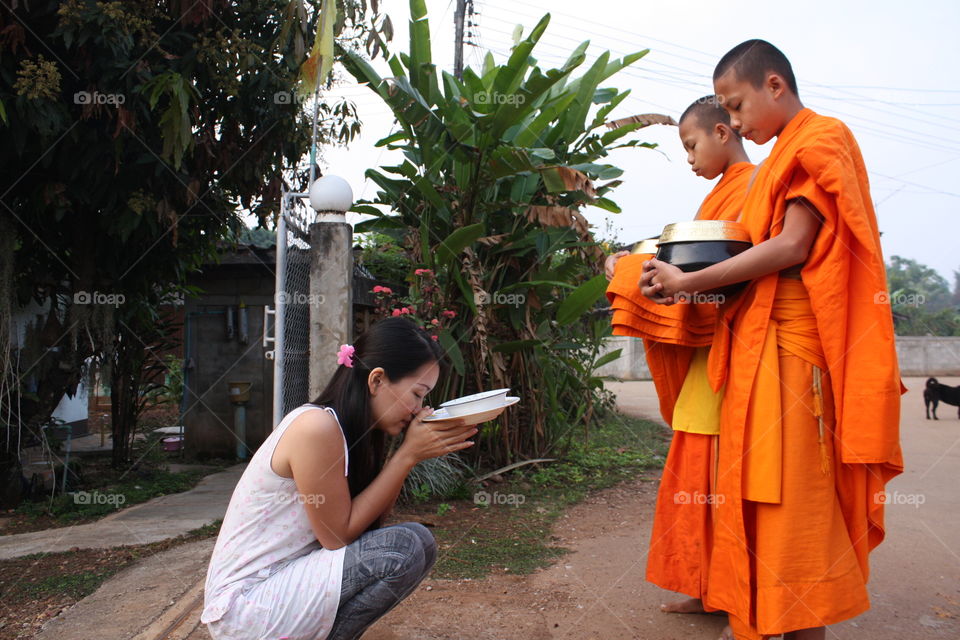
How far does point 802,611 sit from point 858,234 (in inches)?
44.0

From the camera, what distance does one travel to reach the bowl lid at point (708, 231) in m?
2.30

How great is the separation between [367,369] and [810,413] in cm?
135

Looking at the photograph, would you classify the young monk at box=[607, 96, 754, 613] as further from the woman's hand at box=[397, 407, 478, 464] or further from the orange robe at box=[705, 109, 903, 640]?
the woman's hand at box=[397, 407, 478, 464]

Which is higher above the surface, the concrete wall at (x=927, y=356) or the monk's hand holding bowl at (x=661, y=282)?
the monk's hand holding bowl at (x=661, y=282)

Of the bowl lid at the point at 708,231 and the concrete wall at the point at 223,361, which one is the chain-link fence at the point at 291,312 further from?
the concrete wall at the point at 223,361

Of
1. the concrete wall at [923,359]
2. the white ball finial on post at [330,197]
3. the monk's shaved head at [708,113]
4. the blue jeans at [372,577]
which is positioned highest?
the monk's shaved head at [708,113]

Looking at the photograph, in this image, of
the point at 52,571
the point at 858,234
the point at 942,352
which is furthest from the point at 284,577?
the point at 942,352

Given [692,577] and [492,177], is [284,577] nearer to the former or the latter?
[692,577]

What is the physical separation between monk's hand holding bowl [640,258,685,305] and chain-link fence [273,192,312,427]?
196cm

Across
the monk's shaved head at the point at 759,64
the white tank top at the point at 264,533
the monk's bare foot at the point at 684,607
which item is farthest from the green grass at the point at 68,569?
the monk's shaved head at the point at 759,64

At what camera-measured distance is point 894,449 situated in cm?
203

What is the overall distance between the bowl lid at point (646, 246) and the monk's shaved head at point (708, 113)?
491mm

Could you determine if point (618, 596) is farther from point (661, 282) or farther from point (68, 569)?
point (68, 569)

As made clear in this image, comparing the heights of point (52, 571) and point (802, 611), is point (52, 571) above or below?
below
